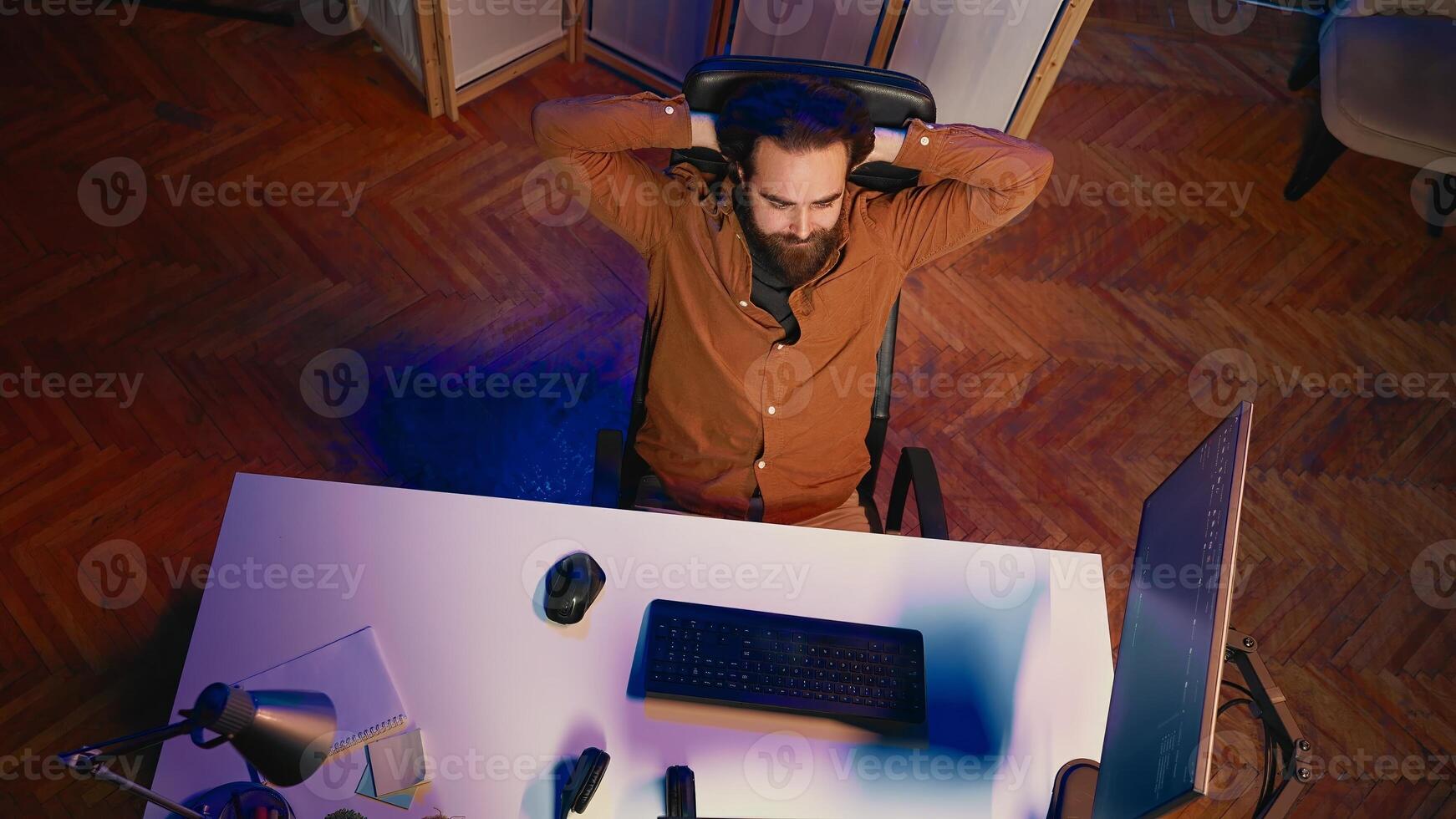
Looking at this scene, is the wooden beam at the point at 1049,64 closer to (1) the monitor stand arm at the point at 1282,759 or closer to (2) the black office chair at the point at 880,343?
(2) the black office chair at the point at 880,343

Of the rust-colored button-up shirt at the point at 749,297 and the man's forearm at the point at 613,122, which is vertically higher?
the man's forearm at the point at 613,122

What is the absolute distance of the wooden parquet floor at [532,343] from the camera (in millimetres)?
2691


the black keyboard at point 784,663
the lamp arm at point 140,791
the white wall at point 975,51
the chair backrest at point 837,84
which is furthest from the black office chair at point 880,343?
the white wall at point 975,51

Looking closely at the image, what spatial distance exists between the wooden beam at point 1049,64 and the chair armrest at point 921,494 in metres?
1.18

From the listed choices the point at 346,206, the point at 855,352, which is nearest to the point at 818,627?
the point at 855,352

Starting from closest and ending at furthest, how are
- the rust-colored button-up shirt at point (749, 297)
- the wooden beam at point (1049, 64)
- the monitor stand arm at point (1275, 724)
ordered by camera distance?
the monitor stand arm at point (1275, 724) → the rust-colored button-up shirt at point (749, 297) → the wooden beam at point (1049, 64)

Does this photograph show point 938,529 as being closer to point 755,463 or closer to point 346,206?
point 755,463

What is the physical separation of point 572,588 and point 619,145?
86cm

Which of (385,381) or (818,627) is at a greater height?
(818,627)

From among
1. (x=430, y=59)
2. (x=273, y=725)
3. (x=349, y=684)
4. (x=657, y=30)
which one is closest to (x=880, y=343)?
(x=349, y=684)

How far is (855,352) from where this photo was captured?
7.04 feet

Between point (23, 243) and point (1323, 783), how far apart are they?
3927 mm

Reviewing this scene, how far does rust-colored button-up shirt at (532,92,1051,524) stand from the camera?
6.53ft

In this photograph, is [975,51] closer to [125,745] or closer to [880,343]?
[880,343]
